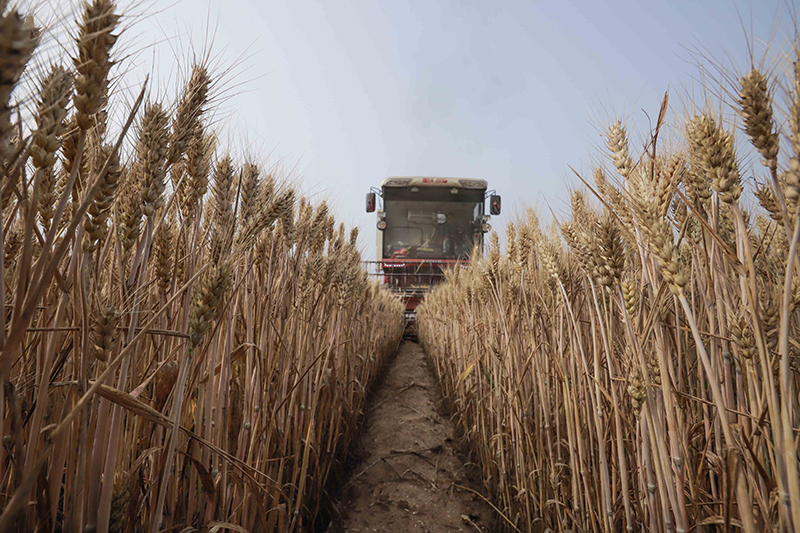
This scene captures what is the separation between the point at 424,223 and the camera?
8.52 m

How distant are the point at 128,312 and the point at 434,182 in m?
7.66

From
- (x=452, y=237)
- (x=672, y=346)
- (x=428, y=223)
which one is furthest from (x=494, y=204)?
(x=672, y=346)

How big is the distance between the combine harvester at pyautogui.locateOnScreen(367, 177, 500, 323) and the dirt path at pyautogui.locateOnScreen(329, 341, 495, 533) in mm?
4981

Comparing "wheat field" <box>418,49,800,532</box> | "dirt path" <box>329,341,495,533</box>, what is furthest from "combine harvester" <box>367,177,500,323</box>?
"wheat field" <box>418,49,800,532</box>

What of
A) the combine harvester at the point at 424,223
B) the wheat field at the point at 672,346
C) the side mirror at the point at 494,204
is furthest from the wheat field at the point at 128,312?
the side mirror at the point at 494,204

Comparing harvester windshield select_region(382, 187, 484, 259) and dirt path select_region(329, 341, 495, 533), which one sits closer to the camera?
dirt path select_region(329, 341, 495, 533)

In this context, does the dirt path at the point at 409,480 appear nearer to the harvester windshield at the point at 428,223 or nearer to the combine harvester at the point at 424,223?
the combine harvester at the point at 424,223

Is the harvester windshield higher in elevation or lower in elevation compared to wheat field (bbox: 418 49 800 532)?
higher

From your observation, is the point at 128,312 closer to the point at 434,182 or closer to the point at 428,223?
the point at 434,182

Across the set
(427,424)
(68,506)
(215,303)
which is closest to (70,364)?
(68,506)

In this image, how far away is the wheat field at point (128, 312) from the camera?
419 mm

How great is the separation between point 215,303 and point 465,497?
1.87m

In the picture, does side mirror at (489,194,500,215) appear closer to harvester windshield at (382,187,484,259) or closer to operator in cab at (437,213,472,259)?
harvester windshield at (382,187,484,259)

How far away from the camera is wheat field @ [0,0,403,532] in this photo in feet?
1.37
